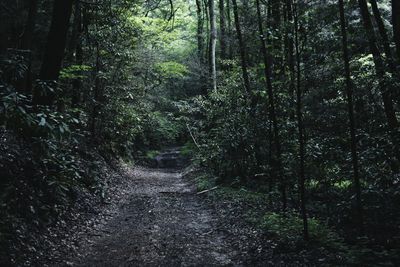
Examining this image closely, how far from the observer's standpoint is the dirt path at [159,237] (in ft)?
22.0

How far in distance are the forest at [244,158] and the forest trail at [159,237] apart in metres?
0.04

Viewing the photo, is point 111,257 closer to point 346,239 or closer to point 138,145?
point 346,239

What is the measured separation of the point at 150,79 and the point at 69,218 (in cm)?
1556

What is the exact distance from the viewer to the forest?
21.1 feet

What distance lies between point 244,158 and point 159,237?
5.85m

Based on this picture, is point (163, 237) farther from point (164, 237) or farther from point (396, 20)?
point (396, 20)

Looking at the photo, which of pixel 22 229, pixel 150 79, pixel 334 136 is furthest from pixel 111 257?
pixel 150 79

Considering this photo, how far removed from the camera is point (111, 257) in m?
6.71

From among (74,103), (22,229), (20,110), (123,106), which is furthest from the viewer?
(123,106)

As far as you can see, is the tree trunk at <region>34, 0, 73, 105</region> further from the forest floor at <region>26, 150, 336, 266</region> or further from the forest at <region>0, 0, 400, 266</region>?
the forest floor at <region>26, 150, 336, 266</region>

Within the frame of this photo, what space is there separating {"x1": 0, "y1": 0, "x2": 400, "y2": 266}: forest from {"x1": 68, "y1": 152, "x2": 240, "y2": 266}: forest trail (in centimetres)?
4

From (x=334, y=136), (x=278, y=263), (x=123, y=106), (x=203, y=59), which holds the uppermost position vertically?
→ (x=203, y=59)

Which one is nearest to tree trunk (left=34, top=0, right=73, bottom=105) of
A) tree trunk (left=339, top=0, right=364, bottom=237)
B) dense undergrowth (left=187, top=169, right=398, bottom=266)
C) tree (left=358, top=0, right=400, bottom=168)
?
dense undergrowth (left=187, top=169, right=398, bottom=266)

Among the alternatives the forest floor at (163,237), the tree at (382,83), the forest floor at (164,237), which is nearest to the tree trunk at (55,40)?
the forest floor at (163,237)
